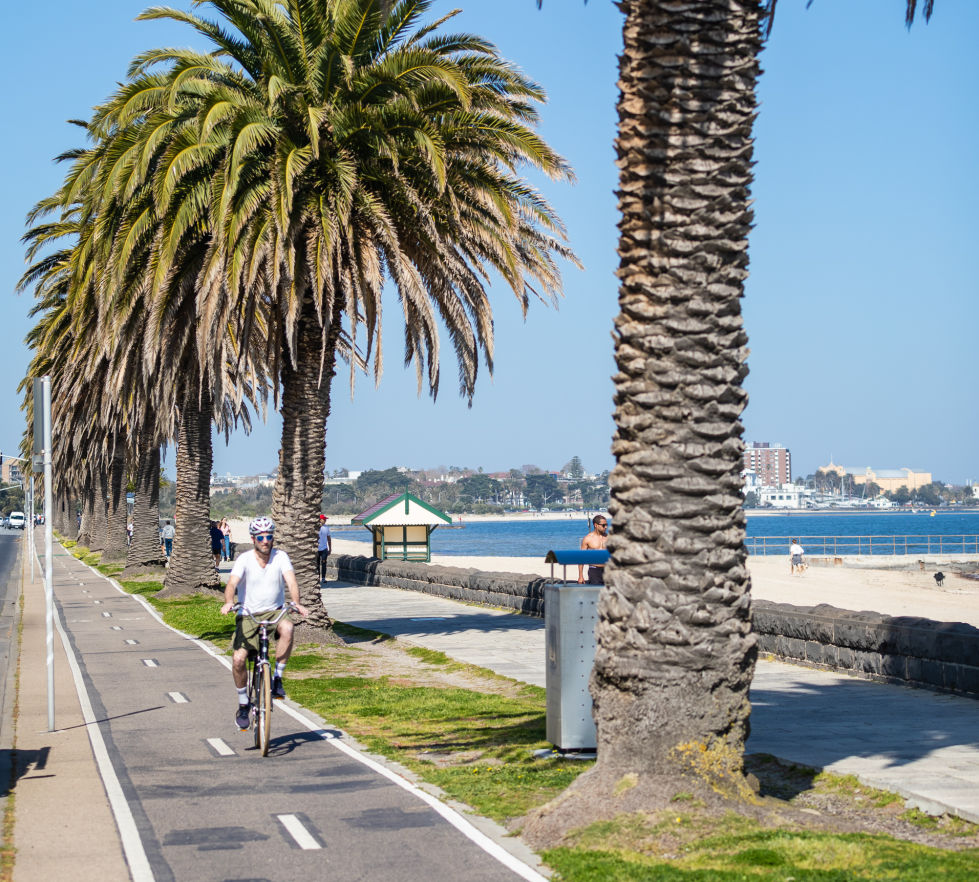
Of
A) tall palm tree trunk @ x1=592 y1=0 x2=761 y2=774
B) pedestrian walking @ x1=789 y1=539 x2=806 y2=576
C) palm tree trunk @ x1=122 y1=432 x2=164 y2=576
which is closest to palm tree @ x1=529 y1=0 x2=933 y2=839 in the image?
tall palm tree trunk @ x1=592 y1=0 x2=761 y2=774

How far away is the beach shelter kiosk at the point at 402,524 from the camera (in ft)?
128

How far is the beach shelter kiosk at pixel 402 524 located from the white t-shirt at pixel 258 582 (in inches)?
1068

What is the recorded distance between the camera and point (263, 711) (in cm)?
1056

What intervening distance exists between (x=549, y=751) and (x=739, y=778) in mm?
2689

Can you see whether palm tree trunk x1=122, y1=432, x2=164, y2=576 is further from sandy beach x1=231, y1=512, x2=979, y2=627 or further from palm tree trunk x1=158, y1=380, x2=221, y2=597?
sandy beach x1=231, y1=512, x2=979, y2=627

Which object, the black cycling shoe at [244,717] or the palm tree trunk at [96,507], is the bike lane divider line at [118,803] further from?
the palm tree trunk at [96,507]

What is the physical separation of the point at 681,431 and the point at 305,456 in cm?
1225

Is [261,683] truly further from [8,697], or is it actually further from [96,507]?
[96,507]

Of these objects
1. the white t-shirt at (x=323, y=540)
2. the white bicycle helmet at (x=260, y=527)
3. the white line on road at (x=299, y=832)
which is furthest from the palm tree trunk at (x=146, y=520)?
the white line on road at (x=299, y=832)

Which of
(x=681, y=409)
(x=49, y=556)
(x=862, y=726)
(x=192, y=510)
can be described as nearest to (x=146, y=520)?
(x=192, y=510)

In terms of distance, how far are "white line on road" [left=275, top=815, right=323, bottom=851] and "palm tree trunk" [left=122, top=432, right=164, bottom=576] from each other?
108 feet

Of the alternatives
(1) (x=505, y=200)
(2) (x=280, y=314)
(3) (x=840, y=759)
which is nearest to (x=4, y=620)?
(2) (x=280, y=314)

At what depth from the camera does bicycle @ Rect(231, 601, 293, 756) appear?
10.5 metres

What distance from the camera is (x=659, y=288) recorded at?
318 inches
